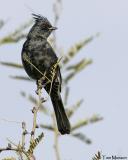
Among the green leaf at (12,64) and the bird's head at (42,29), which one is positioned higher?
the green leaf at (12,64)

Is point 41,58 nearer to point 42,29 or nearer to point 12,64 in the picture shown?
point 42,29

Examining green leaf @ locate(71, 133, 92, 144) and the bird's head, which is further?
the bird's head

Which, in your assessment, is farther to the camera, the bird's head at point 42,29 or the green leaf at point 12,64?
Result: the bird's head at point 42,29

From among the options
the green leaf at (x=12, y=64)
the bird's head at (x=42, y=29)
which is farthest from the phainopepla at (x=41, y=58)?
the green leaf at (x=12, y=64)

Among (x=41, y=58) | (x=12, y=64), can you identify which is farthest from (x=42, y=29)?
(x=12, y=64)

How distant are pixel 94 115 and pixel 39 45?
2.58m

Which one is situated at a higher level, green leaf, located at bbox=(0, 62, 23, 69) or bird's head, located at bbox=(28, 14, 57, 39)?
green leaf, located at bbox=(0, 62, 23, 69)

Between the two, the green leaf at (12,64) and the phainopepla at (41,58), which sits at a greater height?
the green leaf at (12,64)

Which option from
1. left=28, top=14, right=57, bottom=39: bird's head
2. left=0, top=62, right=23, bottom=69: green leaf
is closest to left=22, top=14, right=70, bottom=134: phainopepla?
left=28, top=14, right=57, bottom=39: bird's head

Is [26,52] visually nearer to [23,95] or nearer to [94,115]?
[23,95]

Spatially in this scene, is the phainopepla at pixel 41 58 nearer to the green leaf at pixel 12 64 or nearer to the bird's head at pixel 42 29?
the bird's head at pixel 42 29

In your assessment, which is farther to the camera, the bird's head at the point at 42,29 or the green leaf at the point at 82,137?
the bird's head at the point at 42,29

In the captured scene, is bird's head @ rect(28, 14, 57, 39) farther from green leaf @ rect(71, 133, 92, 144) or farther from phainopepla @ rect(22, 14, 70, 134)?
green leaf @ rect(71, 133, 92, 144)

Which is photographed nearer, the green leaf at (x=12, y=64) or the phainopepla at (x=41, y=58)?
the green leaf at (x=12, y=64)
